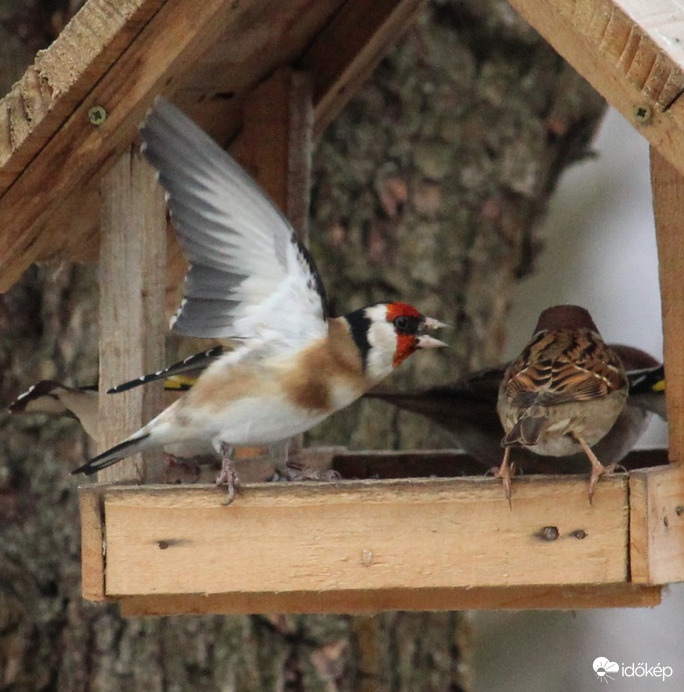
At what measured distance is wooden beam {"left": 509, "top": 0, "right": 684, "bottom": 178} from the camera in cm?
243

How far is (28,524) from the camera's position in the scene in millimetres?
4527

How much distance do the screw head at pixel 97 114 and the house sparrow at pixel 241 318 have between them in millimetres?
106

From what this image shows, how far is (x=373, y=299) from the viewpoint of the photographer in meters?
4.96

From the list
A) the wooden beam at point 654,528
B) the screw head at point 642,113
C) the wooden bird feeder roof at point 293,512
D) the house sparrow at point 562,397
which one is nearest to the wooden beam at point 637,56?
the screw head at point 642,113

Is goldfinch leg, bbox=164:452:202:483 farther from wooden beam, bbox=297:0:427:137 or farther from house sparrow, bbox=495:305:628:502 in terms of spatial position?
wooden beam, bbox=297:0:427:137

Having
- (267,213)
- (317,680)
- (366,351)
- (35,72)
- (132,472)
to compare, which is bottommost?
(317,680)

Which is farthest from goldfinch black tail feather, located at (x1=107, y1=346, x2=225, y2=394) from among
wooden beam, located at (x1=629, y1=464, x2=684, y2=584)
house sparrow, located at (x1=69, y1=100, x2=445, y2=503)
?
wooden beam, located at (x1=629, y1=464, x2=684, y2=584)

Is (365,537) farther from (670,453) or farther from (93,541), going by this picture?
(670,453)

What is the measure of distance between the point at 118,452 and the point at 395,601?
72cm

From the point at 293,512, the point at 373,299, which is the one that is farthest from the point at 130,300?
the point at 373,299

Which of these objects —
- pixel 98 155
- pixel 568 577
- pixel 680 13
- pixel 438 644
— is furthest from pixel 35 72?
pixel 438 644

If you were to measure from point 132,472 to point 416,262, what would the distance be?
2.12m

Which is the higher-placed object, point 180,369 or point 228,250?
point 228,250

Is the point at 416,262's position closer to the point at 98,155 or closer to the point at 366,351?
the point at 366,351
